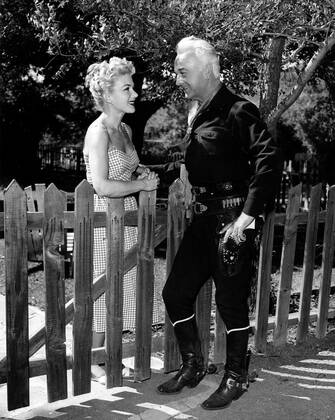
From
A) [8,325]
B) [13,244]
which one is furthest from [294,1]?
[8,325]

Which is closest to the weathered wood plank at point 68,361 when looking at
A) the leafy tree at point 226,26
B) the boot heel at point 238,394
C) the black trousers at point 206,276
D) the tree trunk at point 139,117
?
the black trousers at point 206,276

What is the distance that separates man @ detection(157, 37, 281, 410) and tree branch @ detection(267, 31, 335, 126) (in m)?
1.68

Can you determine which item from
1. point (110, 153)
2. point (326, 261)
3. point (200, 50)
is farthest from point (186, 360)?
point (200, 50)

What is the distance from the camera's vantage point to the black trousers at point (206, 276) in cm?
339

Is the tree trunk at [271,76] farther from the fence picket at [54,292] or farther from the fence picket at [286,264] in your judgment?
the fence picket at [54,292]

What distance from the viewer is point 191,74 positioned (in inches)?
129

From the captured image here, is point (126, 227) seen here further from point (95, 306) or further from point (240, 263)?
point (240, 263)

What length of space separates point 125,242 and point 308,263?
1716 mm

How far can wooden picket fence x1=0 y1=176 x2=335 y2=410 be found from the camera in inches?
128

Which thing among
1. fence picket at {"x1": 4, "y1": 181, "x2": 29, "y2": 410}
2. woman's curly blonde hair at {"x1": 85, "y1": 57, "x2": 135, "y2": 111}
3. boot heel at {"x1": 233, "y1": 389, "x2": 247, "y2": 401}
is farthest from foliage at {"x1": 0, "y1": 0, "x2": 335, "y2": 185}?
boot heel at {"x1": 233, "y1": 389, "x2": 247, "y2": 401}

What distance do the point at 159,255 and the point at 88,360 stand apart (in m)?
6.20

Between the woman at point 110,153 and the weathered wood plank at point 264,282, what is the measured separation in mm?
1070

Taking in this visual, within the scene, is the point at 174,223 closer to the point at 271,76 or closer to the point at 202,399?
the point at 202,399

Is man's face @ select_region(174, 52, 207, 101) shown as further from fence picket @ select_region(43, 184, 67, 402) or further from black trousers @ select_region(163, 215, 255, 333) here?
fence picket @ select_region(43, 184, 67, 402)
